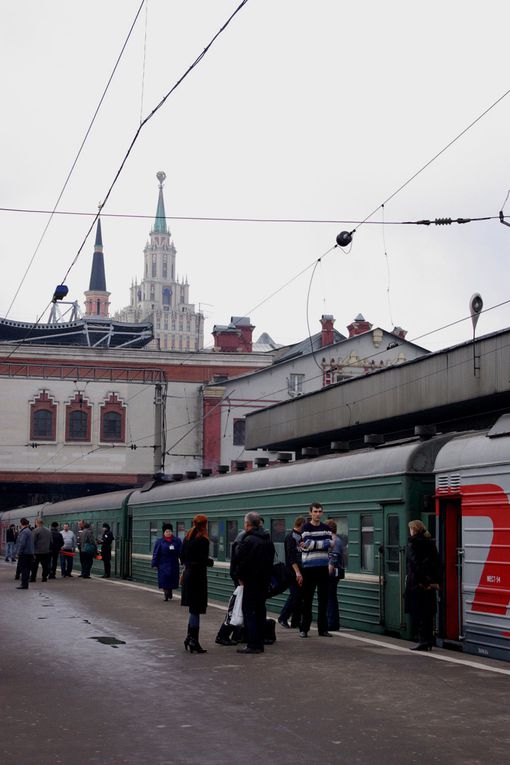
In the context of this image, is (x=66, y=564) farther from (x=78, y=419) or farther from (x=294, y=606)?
(x=78, y=419)

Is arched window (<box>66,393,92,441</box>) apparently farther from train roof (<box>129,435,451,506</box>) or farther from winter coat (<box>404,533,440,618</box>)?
winter coat (<box>404,533,440,618</box>)

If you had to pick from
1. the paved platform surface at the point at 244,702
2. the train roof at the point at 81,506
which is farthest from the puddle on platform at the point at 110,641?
the train roof at the point at 81,506

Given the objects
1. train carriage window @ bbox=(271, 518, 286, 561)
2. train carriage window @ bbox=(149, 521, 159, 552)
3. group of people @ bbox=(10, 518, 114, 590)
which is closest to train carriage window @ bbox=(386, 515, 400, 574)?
train carriage window @ bbox=(271, 518, 286, 561)

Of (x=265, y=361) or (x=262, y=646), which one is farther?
(x=265, y=361)

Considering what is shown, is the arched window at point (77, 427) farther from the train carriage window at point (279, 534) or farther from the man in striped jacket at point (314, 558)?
the man in striped jacket at point (314, 558)

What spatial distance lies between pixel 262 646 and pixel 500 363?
11.8 metres

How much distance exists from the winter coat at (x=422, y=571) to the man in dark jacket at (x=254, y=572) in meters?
1.61

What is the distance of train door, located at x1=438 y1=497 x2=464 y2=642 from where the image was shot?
13672 millimetres

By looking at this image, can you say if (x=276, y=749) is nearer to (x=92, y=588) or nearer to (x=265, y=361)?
(x=92, y=588)

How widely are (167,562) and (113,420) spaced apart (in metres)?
38.4

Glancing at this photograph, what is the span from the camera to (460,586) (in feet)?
44.5

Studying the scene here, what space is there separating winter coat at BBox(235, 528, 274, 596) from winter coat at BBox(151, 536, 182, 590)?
8692 millimetres

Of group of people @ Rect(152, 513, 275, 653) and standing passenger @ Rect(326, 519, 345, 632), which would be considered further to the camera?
standing passenger @ Rect(326, 519, 345, 632)

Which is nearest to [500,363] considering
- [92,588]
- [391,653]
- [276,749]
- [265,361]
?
[92,588]
